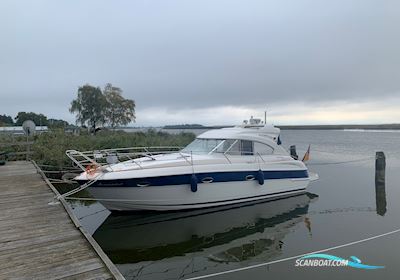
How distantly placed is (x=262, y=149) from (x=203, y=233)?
14.7 ft

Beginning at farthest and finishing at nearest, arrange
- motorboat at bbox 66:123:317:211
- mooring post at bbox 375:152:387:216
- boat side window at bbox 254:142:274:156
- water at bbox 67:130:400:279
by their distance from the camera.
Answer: mooring post at bbox 375:152:387:216 → boat side window at bbox 254:142:274:156 → motorboat at bbox 66:123:317:211 → water at bbox 67:130:400:279

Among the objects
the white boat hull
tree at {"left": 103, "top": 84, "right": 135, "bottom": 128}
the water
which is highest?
tree at {"left": 103, "top": 84, "right": 135, "bottom": 128}

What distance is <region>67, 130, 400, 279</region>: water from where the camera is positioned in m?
6.44

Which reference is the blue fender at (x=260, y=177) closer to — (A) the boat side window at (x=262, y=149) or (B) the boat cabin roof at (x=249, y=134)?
(A) the boat side window at (x=262, y=149)

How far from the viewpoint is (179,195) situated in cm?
929

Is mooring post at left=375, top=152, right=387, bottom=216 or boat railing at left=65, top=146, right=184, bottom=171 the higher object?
boat railing at left=65, top=146, right=184, bottom=171

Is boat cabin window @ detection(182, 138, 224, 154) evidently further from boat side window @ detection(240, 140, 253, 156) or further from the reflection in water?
the reflection in water

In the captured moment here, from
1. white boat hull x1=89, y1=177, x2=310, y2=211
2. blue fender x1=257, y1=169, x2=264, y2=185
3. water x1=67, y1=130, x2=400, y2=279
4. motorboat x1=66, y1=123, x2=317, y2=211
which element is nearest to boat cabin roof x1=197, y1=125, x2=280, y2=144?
motorboat x1=66, y1=123, x2=317, y2=211

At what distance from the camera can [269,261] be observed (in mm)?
6887

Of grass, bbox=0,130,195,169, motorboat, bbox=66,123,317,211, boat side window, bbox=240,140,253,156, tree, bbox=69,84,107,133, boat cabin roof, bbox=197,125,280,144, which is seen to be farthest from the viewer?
tree, bbox=69,84,107,133

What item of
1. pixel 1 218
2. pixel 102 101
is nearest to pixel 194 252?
pixel 1 218

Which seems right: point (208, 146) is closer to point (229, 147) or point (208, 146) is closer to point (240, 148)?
point (229, 147)

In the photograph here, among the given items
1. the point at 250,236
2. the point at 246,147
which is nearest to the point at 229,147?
the point at 246,147

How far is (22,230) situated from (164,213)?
4.25m
